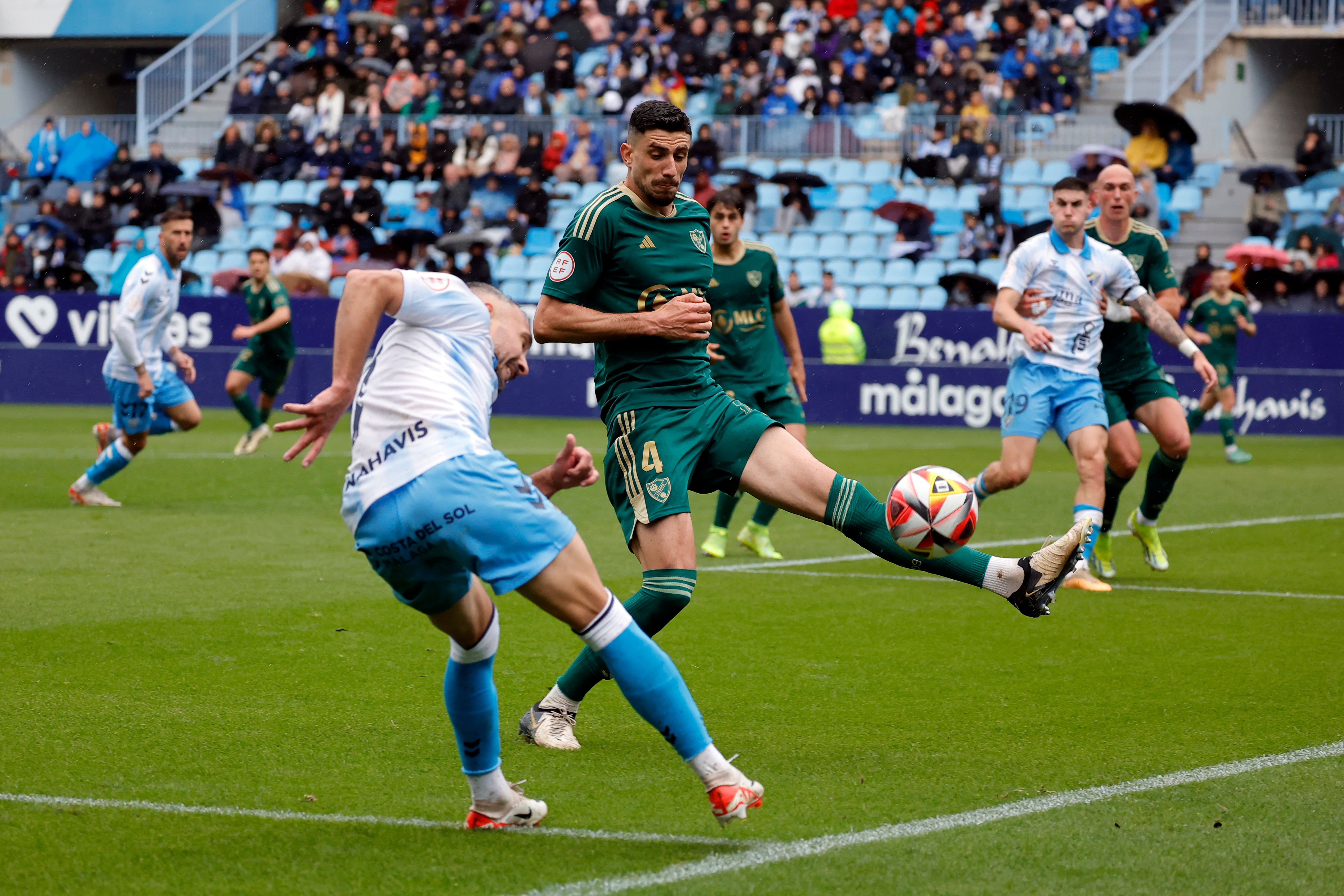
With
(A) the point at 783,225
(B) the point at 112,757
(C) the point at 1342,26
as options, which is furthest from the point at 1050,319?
(C) the point at 1342,26

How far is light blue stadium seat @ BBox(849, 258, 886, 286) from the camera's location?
1070 inches

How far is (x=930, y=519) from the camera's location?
5617 millimetres

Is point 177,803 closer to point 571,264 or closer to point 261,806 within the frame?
point 261,806

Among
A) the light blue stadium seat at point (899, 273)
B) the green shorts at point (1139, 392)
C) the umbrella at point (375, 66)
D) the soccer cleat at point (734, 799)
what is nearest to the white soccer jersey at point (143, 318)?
the green shorts at point (1139, 392)

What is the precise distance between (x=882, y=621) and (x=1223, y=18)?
79.6 feet

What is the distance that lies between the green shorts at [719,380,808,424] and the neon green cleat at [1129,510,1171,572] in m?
2.20

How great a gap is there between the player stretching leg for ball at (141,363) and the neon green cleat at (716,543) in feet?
15.6

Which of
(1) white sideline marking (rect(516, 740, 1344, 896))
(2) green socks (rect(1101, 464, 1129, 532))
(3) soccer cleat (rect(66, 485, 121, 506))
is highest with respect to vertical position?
(2) green socks (rect(1101, 464, 1129, 532))

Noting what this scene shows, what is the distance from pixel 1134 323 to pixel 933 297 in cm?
1643

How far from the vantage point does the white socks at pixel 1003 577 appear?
219 inches

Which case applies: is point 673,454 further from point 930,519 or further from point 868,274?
point 868,274

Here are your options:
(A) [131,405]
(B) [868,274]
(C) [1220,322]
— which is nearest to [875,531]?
(A) [131,405]

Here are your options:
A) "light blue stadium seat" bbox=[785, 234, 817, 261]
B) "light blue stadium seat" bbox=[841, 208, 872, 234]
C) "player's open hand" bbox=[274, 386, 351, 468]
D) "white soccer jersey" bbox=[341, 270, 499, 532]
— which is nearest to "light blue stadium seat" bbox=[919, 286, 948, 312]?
"light blue stadium seat" bbox=[841, 208, 872, 234]

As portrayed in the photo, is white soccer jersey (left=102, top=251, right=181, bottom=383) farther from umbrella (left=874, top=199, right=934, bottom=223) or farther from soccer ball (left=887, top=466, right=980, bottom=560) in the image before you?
umbrella (left=874, top=199, right=934, bottom=223)
